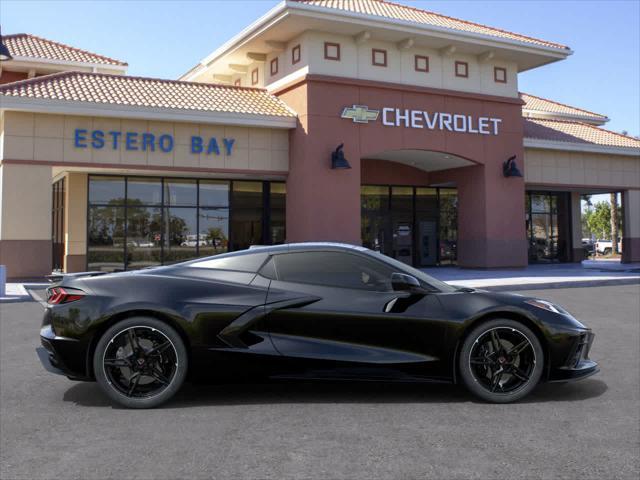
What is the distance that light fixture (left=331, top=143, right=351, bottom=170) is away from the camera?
66.9 ft

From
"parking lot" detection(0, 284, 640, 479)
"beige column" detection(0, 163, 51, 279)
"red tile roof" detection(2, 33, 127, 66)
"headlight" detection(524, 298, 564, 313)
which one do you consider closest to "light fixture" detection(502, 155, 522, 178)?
"beige column" detection(0, 163, 51, 279)

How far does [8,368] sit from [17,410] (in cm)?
183

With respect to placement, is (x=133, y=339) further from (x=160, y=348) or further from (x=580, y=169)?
(x=580, y=169)

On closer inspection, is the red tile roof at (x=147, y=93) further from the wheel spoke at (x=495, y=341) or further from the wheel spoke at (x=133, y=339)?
the wheel spoke at (x=495, y=341)

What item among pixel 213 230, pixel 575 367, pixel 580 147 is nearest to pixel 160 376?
pixel 575 367

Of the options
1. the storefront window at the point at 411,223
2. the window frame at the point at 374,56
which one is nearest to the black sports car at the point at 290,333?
the window frame at the point at 374,56

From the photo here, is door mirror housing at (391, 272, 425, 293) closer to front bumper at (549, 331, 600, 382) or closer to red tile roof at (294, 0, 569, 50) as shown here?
front bumper at (549, 331, 600, 382)

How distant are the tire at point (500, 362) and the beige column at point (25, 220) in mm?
16412

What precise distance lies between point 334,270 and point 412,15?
2081 centimetres

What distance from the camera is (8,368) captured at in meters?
6.42

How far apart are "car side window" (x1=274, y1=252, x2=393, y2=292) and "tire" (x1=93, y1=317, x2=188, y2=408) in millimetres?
1055

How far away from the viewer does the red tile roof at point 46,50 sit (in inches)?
1054

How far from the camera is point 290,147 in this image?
842 inches

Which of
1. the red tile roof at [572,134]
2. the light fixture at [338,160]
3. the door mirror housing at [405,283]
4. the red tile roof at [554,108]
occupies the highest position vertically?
the red tile roof at [554,108]
